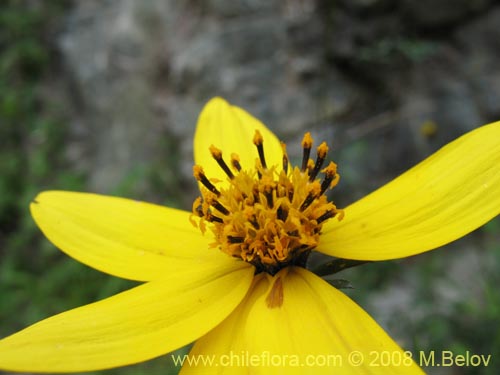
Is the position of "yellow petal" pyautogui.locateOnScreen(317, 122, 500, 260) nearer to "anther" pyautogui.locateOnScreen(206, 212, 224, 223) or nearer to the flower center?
the flower center

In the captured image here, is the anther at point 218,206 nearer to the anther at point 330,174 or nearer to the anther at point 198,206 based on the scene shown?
the anther at point 198,206

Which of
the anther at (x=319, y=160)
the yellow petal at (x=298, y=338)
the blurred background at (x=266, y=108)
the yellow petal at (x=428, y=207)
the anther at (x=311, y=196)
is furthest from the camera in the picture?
the blurred background at (x=266, y=108)

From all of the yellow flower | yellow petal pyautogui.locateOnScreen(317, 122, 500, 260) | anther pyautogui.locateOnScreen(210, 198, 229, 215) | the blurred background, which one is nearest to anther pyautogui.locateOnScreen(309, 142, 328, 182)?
the yellow flower

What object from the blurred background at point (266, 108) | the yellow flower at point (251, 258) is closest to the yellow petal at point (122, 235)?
the yellow flower at point (251, 258)

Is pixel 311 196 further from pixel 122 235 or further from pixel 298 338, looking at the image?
pixel 122 235

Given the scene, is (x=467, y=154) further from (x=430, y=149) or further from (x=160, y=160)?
(x=160, y=160)

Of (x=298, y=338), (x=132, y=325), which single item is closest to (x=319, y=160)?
(x=298, y=338)

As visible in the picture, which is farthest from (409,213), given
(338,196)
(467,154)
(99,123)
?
(99,123)
